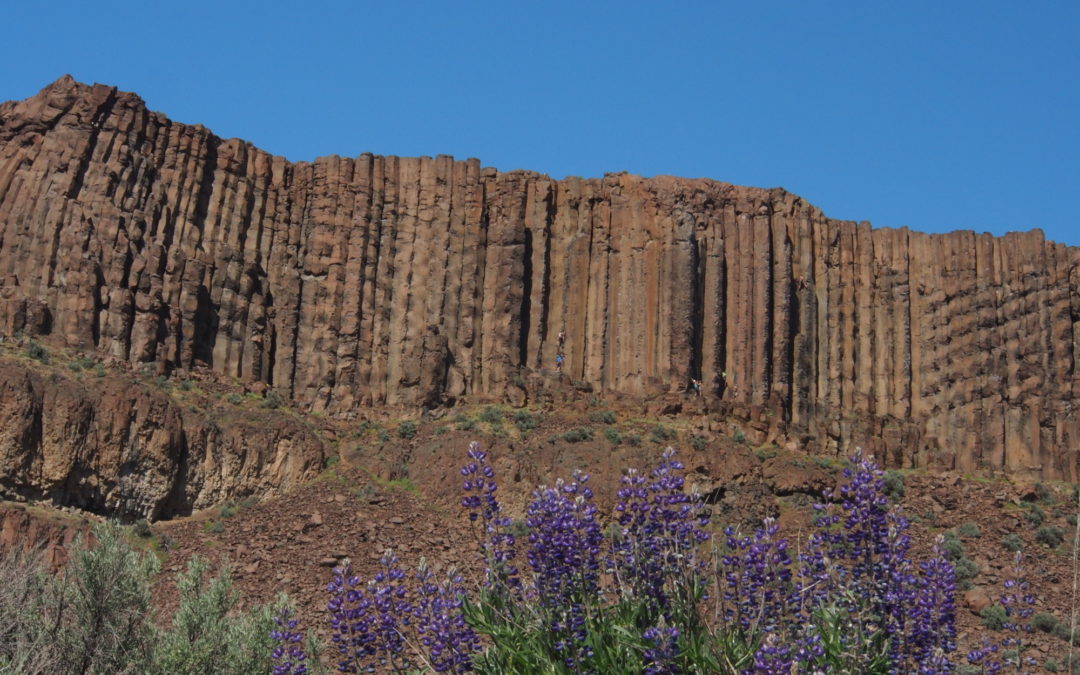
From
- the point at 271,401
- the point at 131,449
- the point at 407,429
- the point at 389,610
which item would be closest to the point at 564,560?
the point at 389,610

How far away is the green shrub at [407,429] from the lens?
56938 mm

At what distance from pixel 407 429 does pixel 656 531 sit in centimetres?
4100

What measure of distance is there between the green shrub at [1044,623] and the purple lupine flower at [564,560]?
94.4 feet

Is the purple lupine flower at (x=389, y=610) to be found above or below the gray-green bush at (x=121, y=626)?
above

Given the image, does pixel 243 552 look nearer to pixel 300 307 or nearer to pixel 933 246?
pixel 300 307

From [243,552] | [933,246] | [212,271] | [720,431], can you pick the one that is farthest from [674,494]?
[933,246]

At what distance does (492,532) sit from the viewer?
55.8 feet

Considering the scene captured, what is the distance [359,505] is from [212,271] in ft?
47.6

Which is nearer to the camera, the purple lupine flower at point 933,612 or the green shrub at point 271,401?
the purple lupine flower at point 933,612

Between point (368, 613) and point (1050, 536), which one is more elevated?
point (1050, 536)

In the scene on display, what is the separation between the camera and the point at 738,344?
210ft

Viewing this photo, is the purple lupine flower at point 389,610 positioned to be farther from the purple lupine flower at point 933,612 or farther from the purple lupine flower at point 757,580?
the purple lupine flower at point 933,612

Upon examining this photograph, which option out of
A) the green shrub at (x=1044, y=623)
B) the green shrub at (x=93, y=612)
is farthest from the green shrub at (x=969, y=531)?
the green shrub at (x=93, y=612)

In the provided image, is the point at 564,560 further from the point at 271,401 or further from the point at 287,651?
the point at 271,401
